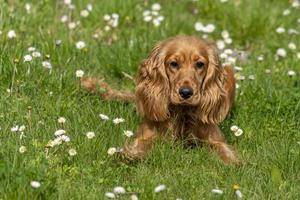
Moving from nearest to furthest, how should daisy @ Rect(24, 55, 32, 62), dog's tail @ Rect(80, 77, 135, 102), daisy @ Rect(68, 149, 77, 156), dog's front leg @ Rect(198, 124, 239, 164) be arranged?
daisy @ Rect(68, 149, 77, 156) < dog's front leg @ Rect(198, 124, 239, 164) < daisy @ Rect(24, 55, 32, 62) < dog's tail @ Rect(80, 77, 135, 102)

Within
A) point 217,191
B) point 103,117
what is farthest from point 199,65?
point 217,191

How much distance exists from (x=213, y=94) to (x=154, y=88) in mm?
421

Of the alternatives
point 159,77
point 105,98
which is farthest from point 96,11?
point 159,77

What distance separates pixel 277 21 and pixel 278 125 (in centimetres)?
234

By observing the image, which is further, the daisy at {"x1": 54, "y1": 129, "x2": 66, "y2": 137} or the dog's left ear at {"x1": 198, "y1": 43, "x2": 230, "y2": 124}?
the dog's left ear at {"x1": 198, "y1": 43, "x2": 230, "y2": 124}

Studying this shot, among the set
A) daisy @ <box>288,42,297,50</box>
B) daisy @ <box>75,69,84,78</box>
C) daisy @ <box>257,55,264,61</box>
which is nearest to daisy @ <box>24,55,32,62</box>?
daisy @ <box>75,69,84,78</box>

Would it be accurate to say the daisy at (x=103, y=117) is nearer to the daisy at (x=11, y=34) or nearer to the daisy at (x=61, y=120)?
the daisy at (x=61, y=120)

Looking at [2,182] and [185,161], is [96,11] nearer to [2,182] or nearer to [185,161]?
[185,161]

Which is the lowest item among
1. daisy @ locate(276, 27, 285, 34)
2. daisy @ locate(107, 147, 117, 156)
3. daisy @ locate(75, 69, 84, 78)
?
daisy @ locate(107, 147, 117, 156)

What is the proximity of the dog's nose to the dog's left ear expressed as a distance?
28 cm

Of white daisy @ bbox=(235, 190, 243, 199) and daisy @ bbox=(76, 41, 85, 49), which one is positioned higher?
daisy @ bbox=(76, 41, 85, 49)

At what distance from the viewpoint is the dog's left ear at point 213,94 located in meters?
5.62

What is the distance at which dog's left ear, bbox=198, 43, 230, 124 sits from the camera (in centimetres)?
562

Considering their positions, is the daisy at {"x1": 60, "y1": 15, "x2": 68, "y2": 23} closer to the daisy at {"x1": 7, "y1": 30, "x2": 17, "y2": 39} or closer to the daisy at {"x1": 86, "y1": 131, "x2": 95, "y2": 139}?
the daisy at {"x1": 7, "y1": 30, "x2": 17, "y2": 39}
